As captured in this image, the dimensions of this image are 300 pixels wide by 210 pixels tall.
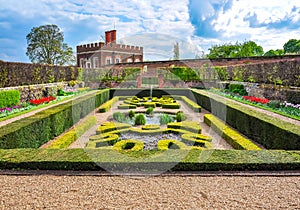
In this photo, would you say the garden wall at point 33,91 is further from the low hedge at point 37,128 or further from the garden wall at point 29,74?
the low hedge at point 37,128

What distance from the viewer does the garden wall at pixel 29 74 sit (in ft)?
43.0

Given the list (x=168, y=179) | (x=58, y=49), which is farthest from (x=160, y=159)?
(x=58, y=49)

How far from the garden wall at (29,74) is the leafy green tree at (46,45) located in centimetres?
1193

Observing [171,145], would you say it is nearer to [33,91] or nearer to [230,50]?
[33,91]

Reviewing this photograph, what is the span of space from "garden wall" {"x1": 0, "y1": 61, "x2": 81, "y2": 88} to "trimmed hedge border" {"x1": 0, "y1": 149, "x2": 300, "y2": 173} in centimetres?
1046

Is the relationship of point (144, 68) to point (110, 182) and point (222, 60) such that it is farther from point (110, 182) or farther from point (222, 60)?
point (110, 182)

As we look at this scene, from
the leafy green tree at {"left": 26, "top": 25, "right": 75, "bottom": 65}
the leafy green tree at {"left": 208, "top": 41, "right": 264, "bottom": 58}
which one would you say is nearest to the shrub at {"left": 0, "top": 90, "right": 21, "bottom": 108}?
the leafy green tree at {"left": 26, "top": 25, "right": 75, "bottom": 65}

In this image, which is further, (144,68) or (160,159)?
(144,68)

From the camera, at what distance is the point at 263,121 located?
229 inches

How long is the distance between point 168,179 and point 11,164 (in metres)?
2.40

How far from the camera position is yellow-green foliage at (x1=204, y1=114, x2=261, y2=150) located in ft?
17.7

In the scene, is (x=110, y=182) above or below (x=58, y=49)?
below

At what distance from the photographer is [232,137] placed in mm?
6086

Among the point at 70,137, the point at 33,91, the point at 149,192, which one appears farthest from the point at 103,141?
the point at 33,91
